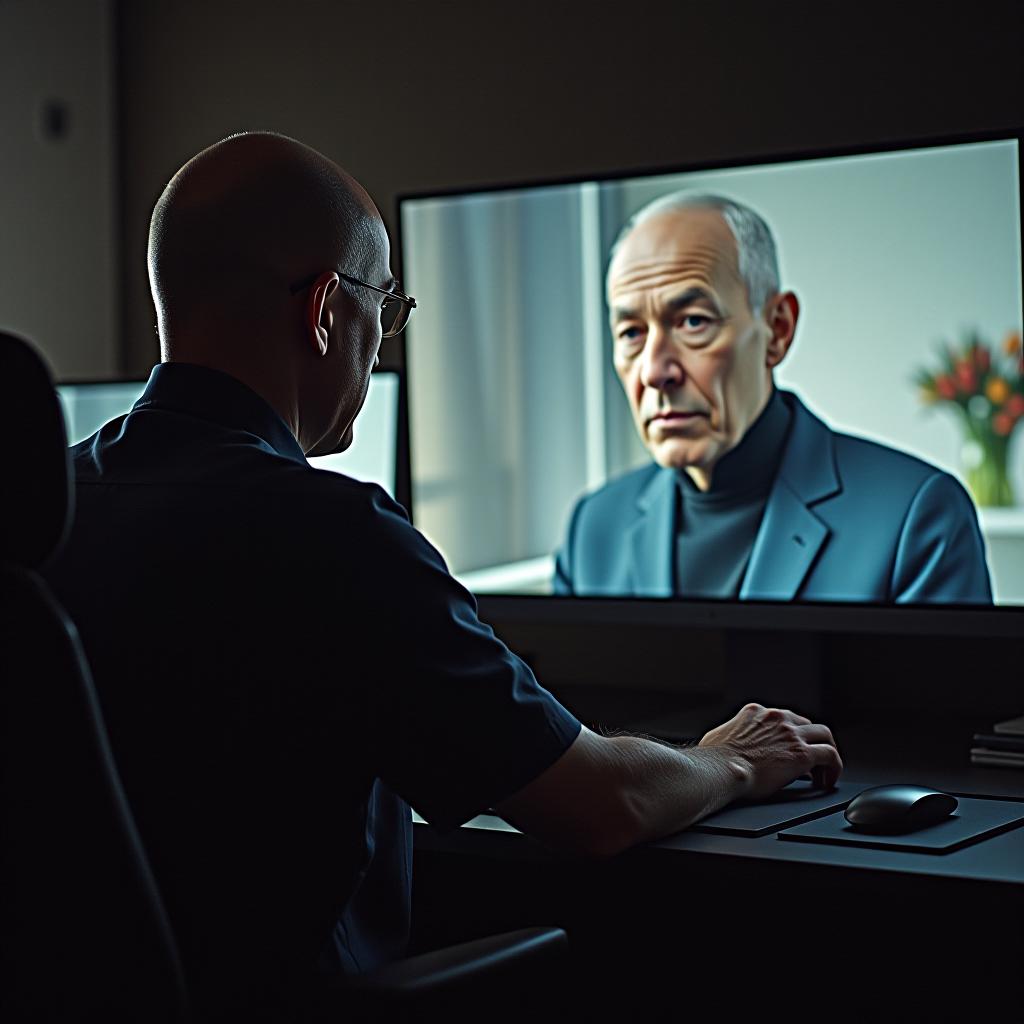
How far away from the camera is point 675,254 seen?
2.17 m

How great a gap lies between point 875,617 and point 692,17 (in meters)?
1.09

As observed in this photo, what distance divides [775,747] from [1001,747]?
0.40 m

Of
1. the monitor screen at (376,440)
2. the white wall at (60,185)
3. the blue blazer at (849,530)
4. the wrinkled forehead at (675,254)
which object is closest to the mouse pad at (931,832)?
the blue blazer at (849,530)

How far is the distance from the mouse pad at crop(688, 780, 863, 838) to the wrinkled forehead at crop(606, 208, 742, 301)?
2.66 ft

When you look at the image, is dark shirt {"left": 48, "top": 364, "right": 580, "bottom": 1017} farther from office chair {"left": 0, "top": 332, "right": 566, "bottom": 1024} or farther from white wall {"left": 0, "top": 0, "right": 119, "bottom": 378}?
white wall {"left": 0, "top": 0, "right": 119, "bottom": 378}

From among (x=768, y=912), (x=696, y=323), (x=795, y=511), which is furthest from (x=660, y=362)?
(x=768, y=912)

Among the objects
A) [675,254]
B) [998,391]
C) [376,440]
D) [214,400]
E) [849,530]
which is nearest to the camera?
[214,400]

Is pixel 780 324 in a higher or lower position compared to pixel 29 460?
higher

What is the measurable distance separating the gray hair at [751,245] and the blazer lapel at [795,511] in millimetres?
152

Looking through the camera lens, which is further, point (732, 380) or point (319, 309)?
point (732, 380)

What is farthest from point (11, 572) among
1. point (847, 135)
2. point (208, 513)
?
point (847, 135)

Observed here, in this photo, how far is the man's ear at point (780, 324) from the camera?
6.83ft

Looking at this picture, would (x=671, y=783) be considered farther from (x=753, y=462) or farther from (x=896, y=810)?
(x=753, y=462)

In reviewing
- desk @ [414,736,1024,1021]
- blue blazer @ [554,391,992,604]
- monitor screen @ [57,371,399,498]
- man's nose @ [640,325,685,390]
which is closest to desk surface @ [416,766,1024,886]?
desk @ [414,736,1024,1021]
